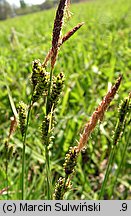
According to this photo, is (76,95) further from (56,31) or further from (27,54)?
(56,31)

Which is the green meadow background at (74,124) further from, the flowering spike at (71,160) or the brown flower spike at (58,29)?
the flowering spike at (71,160)

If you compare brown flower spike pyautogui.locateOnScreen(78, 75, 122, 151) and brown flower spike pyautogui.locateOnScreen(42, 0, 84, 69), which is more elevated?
brown flower spike pyautogui.locateOnScreen(42, 0, 84, 69)

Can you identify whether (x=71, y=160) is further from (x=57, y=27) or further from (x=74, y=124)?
(x=74, y=124)

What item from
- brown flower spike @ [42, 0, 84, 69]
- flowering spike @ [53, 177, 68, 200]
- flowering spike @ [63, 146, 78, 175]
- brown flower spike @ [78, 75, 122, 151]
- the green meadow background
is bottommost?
flowering spike @ [53, 177, 68, 200]

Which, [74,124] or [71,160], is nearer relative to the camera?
[71,160]

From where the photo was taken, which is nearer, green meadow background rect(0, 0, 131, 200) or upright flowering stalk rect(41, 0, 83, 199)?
upright flowering stalk rect(41, 0, 83, 199)

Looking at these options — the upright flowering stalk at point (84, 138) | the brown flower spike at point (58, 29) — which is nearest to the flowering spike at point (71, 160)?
the upright flowering stalk at point (84, 138)

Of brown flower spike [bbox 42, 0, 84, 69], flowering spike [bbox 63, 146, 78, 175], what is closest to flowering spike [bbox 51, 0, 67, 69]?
brown flower spike [bbox 42, 0, 84, 69]

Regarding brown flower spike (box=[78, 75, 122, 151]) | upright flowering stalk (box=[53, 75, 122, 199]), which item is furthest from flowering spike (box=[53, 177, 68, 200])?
brown flower spike (box=[78, 75, 122, 151])

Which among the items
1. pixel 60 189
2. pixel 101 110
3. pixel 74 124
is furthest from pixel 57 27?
pixel 74 124

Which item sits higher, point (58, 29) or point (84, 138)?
point (58, 29)

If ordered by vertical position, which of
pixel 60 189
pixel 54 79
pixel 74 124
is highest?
pixel 74 124

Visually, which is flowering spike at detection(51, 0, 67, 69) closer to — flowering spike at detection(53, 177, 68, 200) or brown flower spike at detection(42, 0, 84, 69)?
brown flower spike at detection(42, 0, 84, 69)
